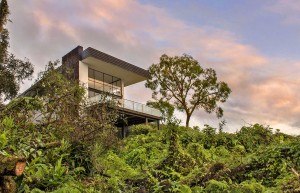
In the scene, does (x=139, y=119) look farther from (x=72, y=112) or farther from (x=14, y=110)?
(x=14, y=110)

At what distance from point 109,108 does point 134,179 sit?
763 cm

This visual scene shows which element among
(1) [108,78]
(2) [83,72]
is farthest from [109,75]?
(2) [83,72]

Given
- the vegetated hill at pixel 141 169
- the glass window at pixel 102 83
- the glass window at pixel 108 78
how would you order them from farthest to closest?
1. the glass window at pixel 108 78
2. the glass window at pixel 102 83
3. the vegetated hill at pixel 141 169

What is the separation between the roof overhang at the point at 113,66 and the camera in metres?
34.6

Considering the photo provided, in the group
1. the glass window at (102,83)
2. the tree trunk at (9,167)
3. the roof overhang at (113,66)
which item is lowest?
the tree trunk at (9,167)

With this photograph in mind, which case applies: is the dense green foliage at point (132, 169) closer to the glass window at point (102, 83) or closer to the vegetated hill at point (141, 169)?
the vegetated hill at point (141, 169)

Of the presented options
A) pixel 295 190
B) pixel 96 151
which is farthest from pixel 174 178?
pixel 295 190

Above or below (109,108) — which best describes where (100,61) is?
above

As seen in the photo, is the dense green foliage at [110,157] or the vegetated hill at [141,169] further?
the dense green foliage at [110,157]

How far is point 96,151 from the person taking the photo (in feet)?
25.6

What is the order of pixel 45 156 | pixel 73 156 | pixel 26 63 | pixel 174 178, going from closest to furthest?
pixel 45 156
pixel 73 156
pixel 174 178
pixel 26 63

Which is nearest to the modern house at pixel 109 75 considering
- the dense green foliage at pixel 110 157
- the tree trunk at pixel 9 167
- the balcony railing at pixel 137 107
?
the balcony railing at pixel 137 107

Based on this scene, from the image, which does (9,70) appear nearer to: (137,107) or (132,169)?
(137,107)

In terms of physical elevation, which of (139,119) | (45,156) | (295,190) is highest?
(139,119)
